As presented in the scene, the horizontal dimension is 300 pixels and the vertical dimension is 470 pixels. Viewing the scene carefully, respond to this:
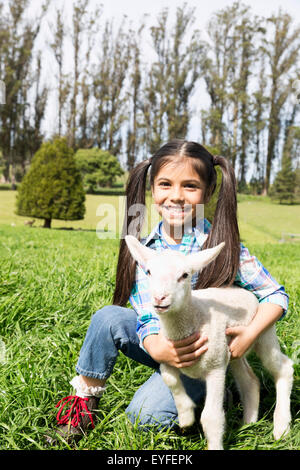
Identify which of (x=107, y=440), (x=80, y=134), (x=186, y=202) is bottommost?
(x=107, y=440)

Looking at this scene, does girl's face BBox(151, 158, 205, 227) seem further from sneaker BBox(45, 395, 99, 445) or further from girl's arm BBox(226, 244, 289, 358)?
sneaker BBox(45, 395, 99, 445)

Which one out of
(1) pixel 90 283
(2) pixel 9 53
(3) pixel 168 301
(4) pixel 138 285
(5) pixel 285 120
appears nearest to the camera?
(3) pixel 168 301

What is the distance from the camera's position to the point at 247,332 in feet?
6.13

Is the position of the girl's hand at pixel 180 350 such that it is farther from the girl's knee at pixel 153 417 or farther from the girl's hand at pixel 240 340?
the girl's knee at pixel 153 417

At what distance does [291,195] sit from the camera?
26297 millimetres

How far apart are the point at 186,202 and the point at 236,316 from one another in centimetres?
57

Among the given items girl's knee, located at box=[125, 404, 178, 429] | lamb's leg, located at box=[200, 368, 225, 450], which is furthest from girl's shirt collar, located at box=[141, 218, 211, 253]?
girl's knee, located at box=[125, 404, 178, 429]

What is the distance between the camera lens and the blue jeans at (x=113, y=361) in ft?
6.97

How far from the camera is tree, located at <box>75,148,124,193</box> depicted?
26625mm

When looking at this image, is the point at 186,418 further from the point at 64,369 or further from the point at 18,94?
the point at 18,94

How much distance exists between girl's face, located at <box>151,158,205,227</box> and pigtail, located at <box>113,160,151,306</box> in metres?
0.18

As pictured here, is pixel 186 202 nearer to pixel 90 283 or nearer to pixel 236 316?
pixel 236 316

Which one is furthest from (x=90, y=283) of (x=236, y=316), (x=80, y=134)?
(x=80, y=134)
